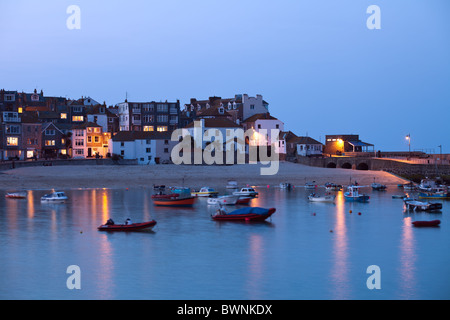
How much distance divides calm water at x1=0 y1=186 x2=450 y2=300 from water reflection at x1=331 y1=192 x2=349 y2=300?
78 millimetres

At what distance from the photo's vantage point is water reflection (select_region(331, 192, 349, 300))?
35.7 meters

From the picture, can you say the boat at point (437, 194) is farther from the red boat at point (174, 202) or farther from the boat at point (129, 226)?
the boat at point (129, 226)

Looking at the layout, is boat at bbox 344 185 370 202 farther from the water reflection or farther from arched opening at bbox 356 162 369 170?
arched opening at bbox 356 162 369 170

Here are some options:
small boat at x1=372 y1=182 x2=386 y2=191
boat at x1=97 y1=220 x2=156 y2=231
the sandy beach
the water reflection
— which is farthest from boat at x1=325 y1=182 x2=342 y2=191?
boat at x1=97 y1=220 x2=156 y2=231

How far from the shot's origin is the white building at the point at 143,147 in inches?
5349

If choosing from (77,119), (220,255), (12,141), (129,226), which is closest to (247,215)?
(129,226)

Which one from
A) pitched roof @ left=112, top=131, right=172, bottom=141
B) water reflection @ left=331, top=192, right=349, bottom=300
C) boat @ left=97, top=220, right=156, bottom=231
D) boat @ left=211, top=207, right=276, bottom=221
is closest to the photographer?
water reflection @ left=331, top=192, right=349, bottom=300

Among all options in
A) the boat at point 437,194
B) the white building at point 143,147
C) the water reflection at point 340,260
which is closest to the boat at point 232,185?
the boat at point 437,194

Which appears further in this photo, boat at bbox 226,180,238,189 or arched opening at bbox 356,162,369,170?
arched opening at bbox 356,162,369,170

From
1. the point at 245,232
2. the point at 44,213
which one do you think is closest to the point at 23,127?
the point at 44,213

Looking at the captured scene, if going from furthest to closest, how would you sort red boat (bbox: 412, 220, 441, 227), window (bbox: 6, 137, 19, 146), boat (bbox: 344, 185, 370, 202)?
window (bbox: 6, 137, 19, 146) < boat (bbox: 344, 185, 370, 202) < red boat (bbox: 412, 220, 441, 227)

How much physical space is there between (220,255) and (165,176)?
215 ft
